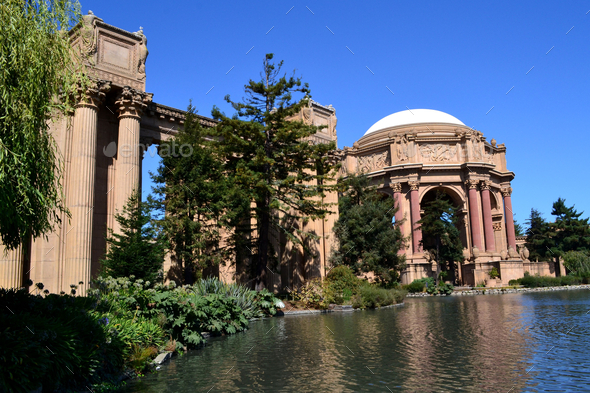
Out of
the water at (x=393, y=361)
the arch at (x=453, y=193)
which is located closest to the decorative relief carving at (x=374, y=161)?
the arch at (x=453, y=193)

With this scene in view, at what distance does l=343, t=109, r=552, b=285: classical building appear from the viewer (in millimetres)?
53125

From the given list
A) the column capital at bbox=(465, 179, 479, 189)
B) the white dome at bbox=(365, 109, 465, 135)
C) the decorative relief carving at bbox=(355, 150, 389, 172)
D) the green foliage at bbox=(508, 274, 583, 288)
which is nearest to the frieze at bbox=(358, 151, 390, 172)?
the decorative relief carving at bbox=(355, 150, 389, 172)

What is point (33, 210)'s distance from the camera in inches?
270

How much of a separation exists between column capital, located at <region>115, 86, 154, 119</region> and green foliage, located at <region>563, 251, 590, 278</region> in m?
42.4

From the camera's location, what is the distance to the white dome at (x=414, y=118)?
6073 cm

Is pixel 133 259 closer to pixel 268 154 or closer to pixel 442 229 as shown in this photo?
pixel 268 154

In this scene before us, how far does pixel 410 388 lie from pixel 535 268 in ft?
174

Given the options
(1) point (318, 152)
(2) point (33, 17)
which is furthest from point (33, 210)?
(1) point (318, 152)

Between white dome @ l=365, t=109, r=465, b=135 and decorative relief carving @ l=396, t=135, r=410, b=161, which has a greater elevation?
white dome @ l=365, t=109, r=465, b=135

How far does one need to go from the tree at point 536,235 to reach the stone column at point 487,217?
446 inches

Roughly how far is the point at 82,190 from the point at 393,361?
14876 millimetres

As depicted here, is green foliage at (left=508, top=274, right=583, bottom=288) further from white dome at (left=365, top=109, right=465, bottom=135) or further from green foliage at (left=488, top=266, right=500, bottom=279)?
white dome at (left=365, top=109, right=465, bottom=135)

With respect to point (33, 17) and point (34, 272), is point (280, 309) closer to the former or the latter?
point (34, 272)

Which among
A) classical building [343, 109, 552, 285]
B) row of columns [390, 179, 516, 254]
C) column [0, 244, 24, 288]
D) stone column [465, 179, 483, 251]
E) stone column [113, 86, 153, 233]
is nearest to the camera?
column [0, 244, 24, 288]
